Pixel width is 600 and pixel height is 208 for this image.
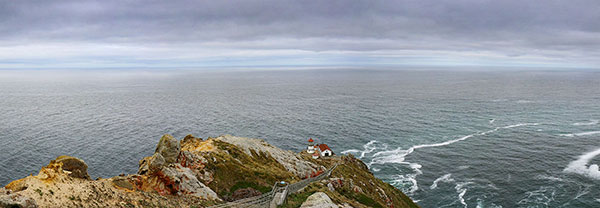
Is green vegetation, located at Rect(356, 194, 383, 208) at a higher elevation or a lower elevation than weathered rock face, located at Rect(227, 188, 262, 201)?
lower

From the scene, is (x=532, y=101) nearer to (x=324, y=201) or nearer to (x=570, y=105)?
(x=570, y=105)

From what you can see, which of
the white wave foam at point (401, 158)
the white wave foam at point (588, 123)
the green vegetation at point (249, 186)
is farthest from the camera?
the white wave foam at point (588, 123)

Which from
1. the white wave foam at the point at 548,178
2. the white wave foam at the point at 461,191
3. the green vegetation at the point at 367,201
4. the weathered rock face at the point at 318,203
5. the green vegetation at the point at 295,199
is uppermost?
the weathered rock face at the point at 318,203

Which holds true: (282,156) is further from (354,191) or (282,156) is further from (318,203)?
(318,203)

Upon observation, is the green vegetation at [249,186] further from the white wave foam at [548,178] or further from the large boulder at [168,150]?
the white wave foam at [548,178]

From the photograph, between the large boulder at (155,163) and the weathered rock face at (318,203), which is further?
the large boulder at (155,163)

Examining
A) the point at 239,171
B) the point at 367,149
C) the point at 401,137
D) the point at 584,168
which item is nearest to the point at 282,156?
the point at 239,171

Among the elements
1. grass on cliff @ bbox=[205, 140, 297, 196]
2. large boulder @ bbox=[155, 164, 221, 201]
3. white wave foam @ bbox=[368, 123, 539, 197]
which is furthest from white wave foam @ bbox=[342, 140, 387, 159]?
large boulder @ bbox=[155, 164, 221, 201]

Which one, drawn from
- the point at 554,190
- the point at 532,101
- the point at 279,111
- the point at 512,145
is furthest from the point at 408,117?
the point at 532,101

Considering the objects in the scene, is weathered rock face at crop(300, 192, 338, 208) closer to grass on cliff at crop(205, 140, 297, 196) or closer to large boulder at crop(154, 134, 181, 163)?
grass on cliff at crop(205, 140, 297, 196)

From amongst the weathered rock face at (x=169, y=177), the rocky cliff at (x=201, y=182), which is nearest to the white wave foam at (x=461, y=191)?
the rocky cliff at (x=201, y=182)
